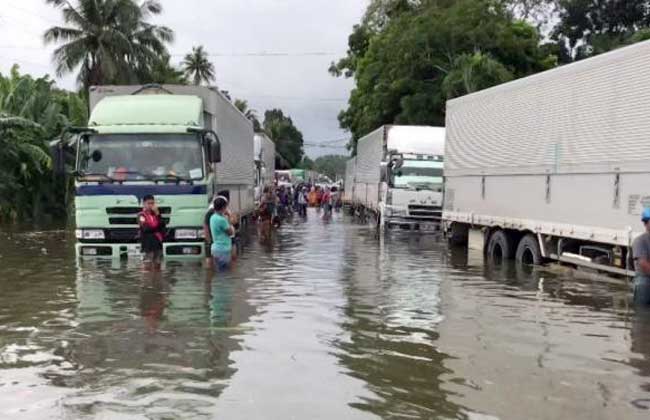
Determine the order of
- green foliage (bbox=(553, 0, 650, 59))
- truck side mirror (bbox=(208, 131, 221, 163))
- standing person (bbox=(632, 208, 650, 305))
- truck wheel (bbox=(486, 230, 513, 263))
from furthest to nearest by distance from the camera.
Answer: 1. green foliage (bbox=(553, 0, 650, 59))
2. truck wheel (bbox=(486, 230, 513, 263))
3. truck side mirror (bbox=(208, 131, 221, 163))
4. standing person (bbox=(632, 208, 650, 305))

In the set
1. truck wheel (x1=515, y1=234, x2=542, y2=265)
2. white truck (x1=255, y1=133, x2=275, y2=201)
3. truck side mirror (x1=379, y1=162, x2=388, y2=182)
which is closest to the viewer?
truck wheel (x1=515, y1=234, x2=542, y2=265)

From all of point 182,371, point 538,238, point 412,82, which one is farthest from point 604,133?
point 412,82

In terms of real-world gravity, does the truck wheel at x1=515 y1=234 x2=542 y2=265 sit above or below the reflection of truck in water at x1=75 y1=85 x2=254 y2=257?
below

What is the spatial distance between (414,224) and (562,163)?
11116mm

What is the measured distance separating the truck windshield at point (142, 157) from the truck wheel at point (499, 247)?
262 inches

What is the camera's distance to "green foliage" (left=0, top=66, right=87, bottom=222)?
28.8 meters

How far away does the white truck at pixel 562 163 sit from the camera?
11070 millimetres

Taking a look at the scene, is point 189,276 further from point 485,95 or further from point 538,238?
point 485,95

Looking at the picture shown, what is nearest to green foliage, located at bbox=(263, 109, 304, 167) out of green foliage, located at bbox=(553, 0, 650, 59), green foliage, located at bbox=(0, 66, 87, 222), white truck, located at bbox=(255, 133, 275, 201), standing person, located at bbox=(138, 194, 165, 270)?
green foliage, located at bbox=(553, 0, 650, 59)

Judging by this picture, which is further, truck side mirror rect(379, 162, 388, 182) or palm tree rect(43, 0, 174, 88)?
palm tree rect(43, 0, 174, 88)

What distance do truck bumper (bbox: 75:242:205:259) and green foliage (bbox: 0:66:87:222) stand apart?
1568 centimetres

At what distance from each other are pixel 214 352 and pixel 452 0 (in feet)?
114

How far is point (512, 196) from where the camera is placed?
1534 centimetres

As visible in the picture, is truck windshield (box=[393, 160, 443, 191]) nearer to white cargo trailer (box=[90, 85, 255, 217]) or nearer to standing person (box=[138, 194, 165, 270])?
white cargo trailer (box=[90, 85, 255, 217])
